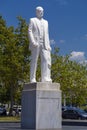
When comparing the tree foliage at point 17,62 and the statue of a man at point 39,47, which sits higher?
the tree foliage at point 17,62

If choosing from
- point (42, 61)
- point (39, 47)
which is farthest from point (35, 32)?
point (42, 61)

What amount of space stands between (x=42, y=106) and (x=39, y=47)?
286cm

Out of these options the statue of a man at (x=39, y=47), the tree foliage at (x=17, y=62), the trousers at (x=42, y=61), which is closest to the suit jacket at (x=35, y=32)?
the statue of a man at (x=39, y=47)

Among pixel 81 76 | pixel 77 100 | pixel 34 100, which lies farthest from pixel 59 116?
pixel 77 100

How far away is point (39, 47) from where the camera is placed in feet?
68.1

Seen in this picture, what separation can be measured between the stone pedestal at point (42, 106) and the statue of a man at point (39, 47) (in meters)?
0.58

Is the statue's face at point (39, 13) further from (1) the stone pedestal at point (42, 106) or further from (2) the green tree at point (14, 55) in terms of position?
(2) the green tree at point (14, 55)

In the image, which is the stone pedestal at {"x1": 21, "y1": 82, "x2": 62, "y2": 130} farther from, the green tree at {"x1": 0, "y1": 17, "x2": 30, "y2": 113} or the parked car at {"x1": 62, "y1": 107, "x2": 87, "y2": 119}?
the parked car at {"x1": 62, "y1": 107, "x2": 87, "y2": 119}

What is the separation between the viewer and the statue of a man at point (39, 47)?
20656 millimetres

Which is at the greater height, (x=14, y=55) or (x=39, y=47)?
(x=14, y=55)

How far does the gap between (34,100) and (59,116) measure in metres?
1.51

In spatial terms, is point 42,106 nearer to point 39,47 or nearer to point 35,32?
point 39,47

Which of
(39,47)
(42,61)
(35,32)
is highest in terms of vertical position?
(35,32)

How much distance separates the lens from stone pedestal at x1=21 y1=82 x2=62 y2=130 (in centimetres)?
2000
